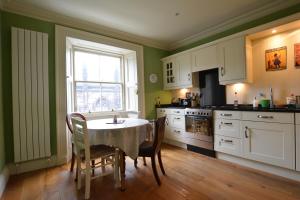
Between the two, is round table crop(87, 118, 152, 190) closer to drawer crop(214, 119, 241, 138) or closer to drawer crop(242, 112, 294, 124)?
drawer crop(214, 119, 241, 138)

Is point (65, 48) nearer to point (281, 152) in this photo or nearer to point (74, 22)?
point (74, 22)

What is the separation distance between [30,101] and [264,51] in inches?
156

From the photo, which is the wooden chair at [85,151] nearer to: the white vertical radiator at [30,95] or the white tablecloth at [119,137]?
the white tablecloth at [119,137]

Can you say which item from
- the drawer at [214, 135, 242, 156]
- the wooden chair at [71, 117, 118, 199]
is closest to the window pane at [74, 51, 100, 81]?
the wooden chair at [71, 117, 118, 199]

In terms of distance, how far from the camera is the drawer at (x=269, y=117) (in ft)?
7.07

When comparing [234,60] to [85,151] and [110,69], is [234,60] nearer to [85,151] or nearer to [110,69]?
[110,69]

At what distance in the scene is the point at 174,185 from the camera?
2.13 m

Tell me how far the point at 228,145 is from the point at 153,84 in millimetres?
2309

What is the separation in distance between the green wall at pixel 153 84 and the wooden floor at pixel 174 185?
1.79 metres

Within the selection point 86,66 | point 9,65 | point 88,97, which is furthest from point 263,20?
point 9,65

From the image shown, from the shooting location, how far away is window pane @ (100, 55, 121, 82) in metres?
3.90

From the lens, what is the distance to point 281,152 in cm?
223

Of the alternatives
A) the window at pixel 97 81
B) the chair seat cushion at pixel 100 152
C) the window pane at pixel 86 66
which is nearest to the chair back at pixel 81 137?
the chair seat cushion at pixel 100 152

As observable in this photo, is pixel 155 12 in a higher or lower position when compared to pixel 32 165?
higher
